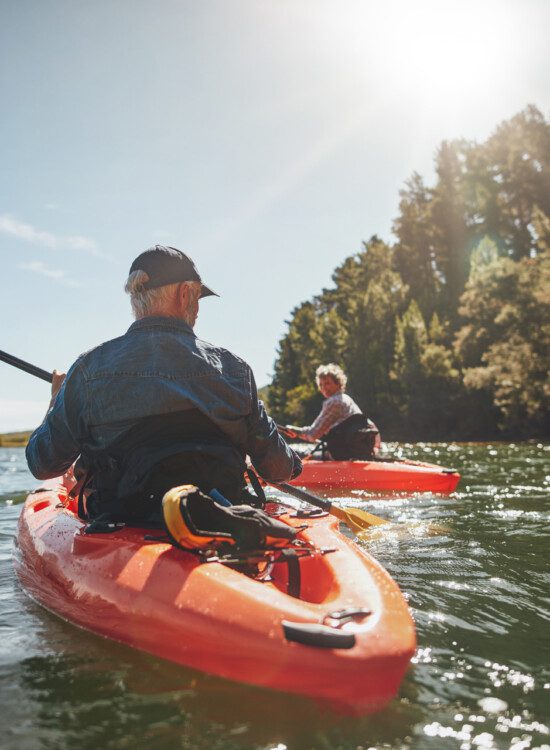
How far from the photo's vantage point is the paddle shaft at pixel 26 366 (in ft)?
20.4

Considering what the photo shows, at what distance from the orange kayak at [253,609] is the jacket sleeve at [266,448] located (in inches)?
14.0

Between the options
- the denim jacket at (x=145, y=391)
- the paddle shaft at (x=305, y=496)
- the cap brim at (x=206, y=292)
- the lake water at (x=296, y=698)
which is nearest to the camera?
the lake water at (x=296, y=698)

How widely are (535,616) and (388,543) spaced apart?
176 cm

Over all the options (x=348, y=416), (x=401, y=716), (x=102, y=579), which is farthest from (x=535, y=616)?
(x=348, y=416)

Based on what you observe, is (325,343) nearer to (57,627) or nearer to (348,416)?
(348,416)

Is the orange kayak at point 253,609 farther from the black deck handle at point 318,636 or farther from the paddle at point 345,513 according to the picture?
the paddle at point 345,513

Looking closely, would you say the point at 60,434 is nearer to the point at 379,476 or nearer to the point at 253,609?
the point at 253,609

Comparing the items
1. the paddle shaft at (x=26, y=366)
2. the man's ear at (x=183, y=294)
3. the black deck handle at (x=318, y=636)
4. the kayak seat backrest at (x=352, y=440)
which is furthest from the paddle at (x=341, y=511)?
the kayak seat backrest at (x=352, y=440)

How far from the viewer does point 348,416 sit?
8.84 m

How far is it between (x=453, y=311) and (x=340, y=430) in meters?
33.5

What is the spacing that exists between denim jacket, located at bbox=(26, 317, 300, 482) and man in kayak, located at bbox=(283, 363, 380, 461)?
5.86m

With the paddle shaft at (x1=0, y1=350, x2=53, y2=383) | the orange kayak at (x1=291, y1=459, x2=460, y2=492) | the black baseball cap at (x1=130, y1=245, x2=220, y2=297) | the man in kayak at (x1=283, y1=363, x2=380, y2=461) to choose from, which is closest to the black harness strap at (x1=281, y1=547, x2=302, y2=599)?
the black baseball cap at (x1=130, y1=245, x2=220, y2=297)

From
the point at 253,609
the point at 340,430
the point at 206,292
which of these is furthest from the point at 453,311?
the point at 253,609

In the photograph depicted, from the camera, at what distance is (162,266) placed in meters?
2.93
